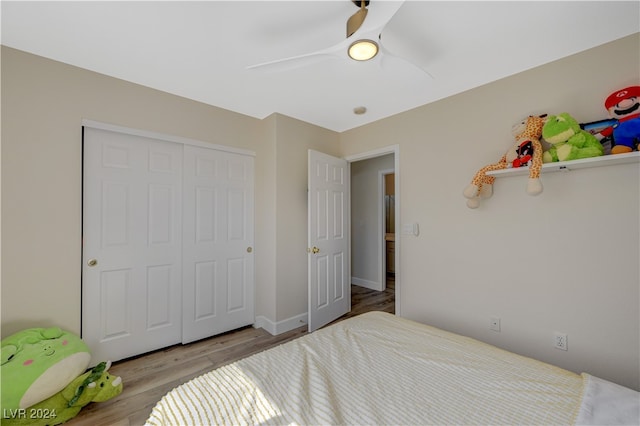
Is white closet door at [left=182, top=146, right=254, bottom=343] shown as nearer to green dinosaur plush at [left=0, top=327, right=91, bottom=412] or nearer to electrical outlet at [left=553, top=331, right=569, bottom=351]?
green dinosaur plush at [left=0, top=327, right=91, bottom=412]

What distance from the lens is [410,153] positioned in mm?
2812

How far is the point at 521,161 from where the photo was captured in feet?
6.38

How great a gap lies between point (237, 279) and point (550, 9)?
3309mm

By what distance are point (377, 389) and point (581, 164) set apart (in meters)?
1.92

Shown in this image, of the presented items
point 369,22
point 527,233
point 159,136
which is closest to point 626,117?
point 527,233

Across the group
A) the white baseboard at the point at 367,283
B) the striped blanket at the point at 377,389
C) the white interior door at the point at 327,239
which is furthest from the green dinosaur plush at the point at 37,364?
the white baseboard at the point at 367,283

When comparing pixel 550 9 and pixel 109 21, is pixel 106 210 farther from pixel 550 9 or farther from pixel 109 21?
pixel 550 9

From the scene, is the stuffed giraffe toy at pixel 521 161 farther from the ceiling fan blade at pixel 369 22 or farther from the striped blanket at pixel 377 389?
the ceiling fan blade at pixel 369 22

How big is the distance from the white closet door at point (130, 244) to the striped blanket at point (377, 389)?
1658mm

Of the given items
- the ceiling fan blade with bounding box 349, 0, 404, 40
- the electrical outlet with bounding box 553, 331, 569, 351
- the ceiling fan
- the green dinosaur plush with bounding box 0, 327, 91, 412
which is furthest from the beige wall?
the green dinosaur plush with bounding box 0, 327, 91, 412

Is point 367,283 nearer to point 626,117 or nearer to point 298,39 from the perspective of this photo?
point 626,117

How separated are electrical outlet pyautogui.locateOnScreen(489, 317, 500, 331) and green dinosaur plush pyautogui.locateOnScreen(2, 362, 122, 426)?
286 centimetres

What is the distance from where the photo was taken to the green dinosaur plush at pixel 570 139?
5.59ft

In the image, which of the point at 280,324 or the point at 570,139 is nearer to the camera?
the point at 570,139
